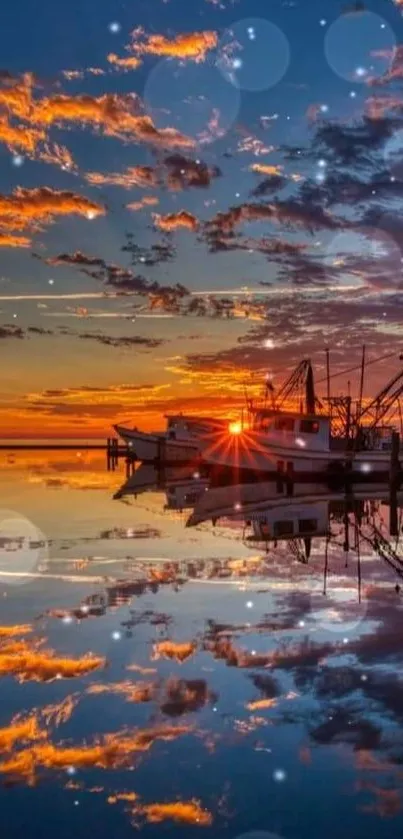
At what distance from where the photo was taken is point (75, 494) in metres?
55.8

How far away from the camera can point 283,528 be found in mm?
35000

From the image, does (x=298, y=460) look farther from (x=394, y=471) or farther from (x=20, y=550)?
(x=20, y=550)

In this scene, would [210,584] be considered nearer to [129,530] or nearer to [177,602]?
[177,602]

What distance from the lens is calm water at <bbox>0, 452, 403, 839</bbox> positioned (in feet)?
28.0

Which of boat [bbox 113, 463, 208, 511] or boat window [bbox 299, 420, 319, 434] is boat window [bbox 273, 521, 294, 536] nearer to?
boat [bbox 113, 463, 208, 511]

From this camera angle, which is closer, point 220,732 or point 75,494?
point 220,732

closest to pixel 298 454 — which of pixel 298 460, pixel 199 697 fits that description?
pixel 298 460

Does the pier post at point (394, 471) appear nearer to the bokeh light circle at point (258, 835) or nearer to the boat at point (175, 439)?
the boat at point (175, 439)

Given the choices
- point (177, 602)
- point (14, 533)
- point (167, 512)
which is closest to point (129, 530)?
point (14, 533)

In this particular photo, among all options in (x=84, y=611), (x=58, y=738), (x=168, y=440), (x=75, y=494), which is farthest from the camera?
(x=168, y=440)

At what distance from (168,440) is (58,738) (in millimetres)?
98736

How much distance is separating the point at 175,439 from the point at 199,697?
96423 millimetres

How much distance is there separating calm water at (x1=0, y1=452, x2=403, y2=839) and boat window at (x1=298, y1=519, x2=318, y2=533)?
883 cm

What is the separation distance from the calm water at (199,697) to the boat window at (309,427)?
4609 cm
